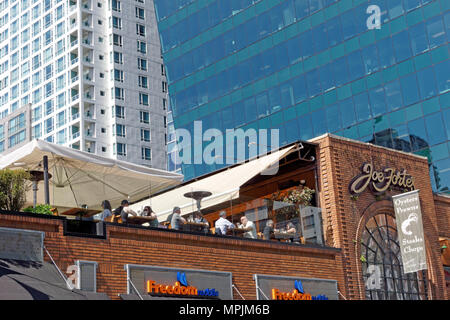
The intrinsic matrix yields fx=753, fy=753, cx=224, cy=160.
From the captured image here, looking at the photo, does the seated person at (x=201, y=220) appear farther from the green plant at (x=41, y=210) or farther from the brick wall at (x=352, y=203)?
the green plant at (x=41, y=210)

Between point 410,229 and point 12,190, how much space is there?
1241 centimetres

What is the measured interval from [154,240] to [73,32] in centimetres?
6716

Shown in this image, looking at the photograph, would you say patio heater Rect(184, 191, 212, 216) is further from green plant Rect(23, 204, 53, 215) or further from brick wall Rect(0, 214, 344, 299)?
green plant Rect(23, 204, 53, 215)

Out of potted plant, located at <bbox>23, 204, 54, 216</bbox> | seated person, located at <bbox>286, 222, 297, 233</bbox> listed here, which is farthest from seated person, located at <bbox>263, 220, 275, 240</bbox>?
potted plant, located at <bbox>23, 204, 54, 216</bbox>

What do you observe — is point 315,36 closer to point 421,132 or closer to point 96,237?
point 421,132

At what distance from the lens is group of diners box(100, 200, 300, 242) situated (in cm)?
1851

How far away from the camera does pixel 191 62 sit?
184 ft

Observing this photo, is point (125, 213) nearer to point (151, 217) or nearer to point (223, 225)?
point (151, 217)

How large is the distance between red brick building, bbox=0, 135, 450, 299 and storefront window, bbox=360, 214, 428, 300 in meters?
0.03

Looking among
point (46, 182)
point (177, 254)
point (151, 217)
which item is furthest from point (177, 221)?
point (46, 182)

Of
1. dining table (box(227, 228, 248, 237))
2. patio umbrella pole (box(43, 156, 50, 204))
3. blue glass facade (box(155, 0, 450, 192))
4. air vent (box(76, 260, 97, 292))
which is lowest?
air vent (box(76, 260, 97, 292))

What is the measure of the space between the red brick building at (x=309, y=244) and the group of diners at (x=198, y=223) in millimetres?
423

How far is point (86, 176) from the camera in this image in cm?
2120
